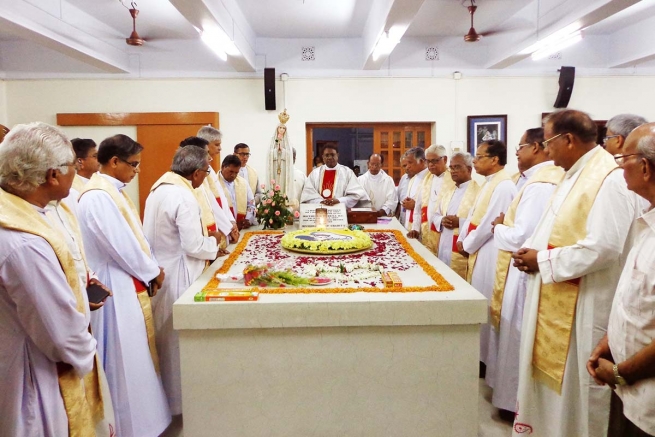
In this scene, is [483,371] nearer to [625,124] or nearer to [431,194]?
[431,194]

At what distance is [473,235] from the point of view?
3727 millimetres

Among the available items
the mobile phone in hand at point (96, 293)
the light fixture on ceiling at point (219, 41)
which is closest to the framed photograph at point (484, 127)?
the light fixture on ceiling at point (219, 41)

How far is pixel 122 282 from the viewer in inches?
109

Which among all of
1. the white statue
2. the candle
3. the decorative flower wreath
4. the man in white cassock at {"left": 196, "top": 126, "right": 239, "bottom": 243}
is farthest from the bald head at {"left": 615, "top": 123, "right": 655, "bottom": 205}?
the white statue

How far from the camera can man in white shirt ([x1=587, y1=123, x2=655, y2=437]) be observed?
5.30 ft

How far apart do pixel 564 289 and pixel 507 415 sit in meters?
1.23

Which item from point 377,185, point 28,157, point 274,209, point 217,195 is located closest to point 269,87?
point 377,185

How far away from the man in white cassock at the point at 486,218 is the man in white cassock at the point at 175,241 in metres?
1.96

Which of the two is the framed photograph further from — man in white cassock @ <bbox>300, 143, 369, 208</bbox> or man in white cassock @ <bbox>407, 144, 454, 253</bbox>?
man in white cassock @ <bbox>407, 144, 454, 253</bbox>

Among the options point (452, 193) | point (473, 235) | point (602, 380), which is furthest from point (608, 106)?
point (602, 380)

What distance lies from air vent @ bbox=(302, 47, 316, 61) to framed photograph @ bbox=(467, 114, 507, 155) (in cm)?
284

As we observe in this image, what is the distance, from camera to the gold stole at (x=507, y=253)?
3006mm

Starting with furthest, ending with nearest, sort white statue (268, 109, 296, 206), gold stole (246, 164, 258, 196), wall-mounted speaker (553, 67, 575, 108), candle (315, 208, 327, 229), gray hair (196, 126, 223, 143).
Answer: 1. wall-mounted speaker (553, 67, 575, 108)
2. gold stole (246, 164, 258, 196)
3. white statue (268, 109, 296, 206)
4. gray hair (196, 126, 223, 143)
5. candle (315, 208, 327, 229)

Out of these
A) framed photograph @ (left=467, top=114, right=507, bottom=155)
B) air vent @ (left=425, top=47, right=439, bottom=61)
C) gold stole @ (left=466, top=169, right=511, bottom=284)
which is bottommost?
gold stole @ (left=466, top=169, right=511, bottom=284)
